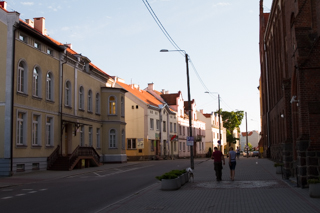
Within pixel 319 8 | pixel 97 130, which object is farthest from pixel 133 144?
pixel 319 8

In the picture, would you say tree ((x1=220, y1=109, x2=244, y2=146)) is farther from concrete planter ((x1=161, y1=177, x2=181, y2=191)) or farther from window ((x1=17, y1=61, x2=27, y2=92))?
concrete planter ((x1=161, y1=177, x2=181, y2=191))

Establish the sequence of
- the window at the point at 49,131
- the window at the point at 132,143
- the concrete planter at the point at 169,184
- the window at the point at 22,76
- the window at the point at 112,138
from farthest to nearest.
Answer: the window at the point at 132,143 → the window at the point at 112,138 → the window at the point at 49,131 → the window at the point at 22,76 → the concrete planter at the point at 169,184

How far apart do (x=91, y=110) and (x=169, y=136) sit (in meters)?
24.4

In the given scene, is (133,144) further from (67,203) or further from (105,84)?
(67,203)

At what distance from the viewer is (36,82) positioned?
2789 centimetres

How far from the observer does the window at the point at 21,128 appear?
83.3 feet

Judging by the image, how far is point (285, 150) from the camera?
19.8 m

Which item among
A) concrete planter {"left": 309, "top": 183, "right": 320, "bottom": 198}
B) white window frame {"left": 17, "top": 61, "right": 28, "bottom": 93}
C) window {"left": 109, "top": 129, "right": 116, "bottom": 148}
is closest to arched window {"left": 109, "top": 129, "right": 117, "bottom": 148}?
window {"left": 109, "top": 129, "right": 116, "bottom": 148}

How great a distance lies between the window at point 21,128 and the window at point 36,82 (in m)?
2.05

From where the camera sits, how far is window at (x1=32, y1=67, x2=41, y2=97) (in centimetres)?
2731

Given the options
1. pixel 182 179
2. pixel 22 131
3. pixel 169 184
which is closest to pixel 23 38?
pixel 22 131

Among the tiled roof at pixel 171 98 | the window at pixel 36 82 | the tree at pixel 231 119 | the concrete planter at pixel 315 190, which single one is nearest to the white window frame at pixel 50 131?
the window at pixel 36 82

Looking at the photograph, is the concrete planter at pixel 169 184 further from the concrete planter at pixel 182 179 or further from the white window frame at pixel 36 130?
the white window frame at pixel 36 130

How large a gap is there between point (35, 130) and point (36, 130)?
188 millimetres
